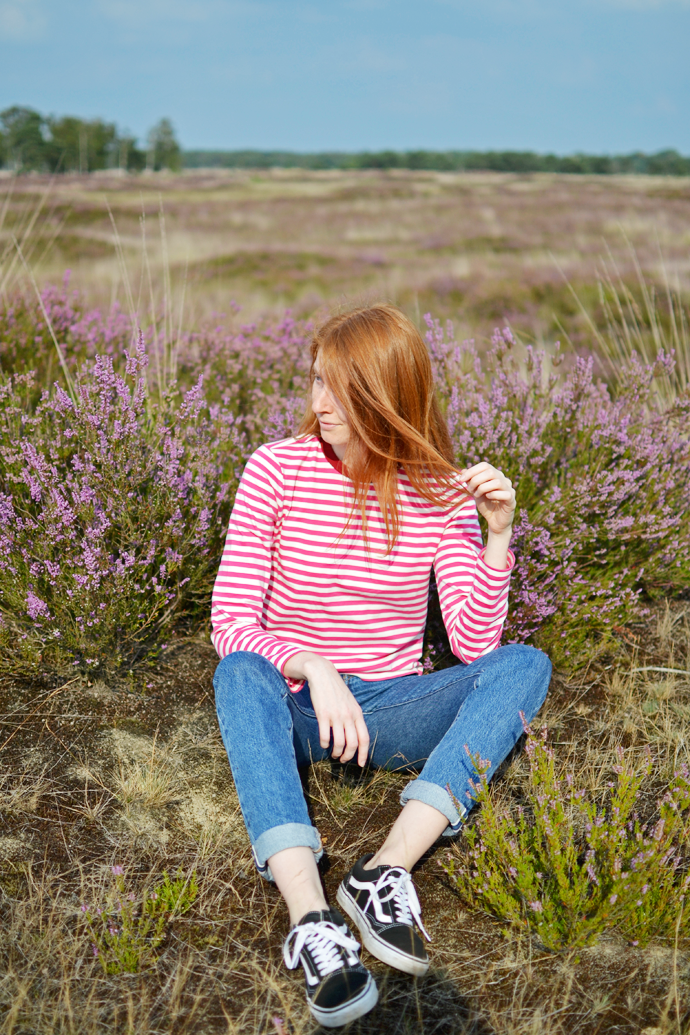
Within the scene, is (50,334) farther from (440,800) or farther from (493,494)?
(440,800)

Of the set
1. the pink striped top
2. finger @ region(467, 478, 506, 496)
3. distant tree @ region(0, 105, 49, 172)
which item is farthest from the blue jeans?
distant tree @ region(0, 105, 49, 172)

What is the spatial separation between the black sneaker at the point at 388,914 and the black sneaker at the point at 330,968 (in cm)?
8

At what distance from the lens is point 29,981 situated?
1671mm

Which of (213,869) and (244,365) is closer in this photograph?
(213,869)

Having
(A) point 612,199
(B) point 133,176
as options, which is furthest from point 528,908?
(B) point 133,176

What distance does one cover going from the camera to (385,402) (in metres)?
2.12

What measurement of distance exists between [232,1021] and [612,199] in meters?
29.3

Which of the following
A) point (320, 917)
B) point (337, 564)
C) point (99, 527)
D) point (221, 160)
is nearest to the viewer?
point (320, 917)

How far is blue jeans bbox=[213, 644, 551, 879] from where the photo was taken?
186cm

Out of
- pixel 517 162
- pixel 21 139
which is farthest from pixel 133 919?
pixel 517 162

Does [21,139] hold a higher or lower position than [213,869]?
higher

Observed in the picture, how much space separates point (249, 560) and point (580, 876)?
3.83 ft

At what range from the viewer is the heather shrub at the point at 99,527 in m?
→ 2.52

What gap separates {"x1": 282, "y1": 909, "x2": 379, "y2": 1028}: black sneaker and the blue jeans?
0.18 metres
